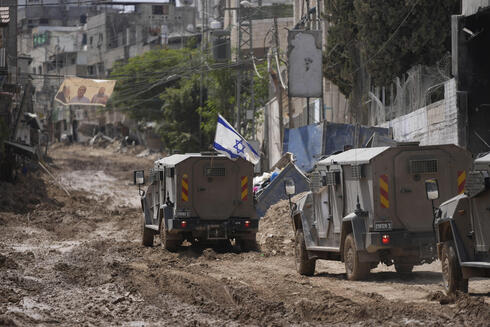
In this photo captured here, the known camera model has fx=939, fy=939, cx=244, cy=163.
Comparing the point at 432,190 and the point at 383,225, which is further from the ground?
the point at 432,190

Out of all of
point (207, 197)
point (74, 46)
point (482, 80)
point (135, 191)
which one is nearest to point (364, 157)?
point (207, 197)

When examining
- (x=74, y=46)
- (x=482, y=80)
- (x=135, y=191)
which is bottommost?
(x=135, y=191)

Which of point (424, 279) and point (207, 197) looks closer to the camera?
point (424, 279)

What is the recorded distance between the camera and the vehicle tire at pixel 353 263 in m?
14.1

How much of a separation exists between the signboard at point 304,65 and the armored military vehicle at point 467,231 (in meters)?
22.4

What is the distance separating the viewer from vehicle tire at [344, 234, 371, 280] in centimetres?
1405

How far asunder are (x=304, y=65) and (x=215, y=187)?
14.6 m

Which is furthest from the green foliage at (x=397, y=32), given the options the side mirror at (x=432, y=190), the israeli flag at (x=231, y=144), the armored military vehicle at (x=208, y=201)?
the side mirror at (x=432, y=190)

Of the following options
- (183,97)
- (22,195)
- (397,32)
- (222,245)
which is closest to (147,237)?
(222,245)

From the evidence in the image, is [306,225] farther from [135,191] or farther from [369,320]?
[135,191]

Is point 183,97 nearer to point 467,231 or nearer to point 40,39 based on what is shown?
point 467,231

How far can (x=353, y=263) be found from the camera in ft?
46.5

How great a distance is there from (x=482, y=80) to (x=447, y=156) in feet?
30.7

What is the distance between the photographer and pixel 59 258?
19000 mm
